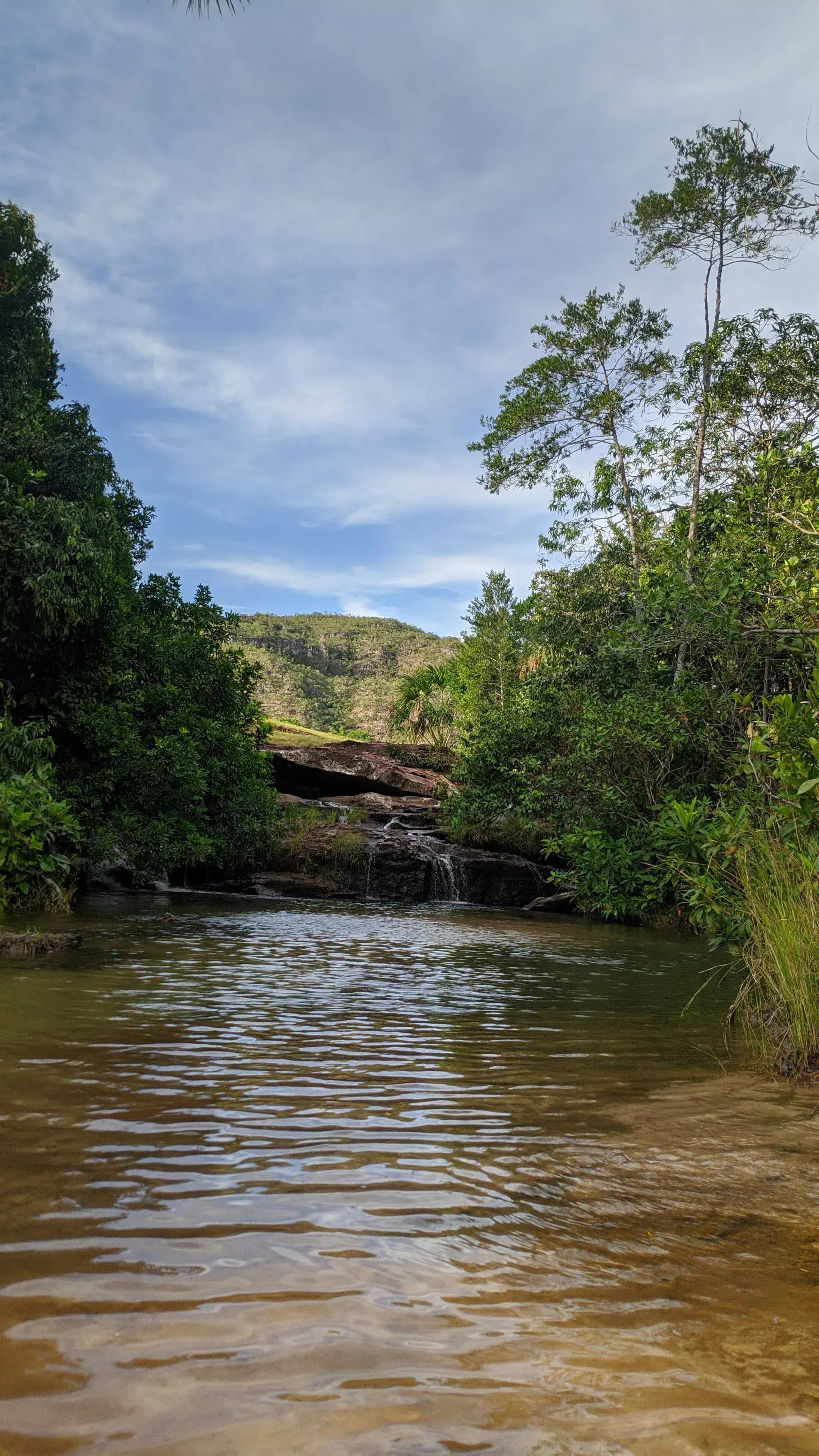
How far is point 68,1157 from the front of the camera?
3.41 metres

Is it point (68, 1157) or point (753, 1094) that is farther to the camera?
point (753, 1094)

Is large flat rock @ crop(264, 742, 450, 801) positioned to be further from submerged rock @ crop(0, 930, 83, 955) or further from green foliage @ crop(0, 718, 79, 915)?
submerged rock @ crop(0, 930, 83, 955)

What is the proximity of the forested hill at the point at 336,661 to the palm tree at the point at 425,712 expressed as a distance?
22.9m

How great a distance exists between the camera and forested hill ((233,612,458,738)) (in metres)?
81.4

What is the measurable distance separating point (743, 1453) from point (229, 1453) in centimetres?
103

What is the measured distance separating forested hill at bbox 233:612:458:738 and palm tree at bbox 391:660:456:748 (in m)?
22.9

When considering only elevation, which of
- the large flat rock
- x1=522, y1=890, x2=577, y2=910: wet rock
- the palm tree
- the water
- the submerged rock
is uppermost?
the palm tree

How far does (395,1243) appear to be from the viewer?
2.78 meters

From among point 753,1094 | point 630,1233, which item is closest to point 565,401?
point 753,1094

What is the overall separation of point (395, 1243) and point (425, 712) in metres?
43.2

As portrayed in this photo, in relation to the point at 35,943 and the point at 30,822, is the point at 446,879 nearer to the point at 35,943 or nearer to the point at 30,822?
the point at 30,822

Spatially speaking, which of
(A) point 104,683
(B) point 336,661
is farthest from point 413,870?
(B) point 336,661

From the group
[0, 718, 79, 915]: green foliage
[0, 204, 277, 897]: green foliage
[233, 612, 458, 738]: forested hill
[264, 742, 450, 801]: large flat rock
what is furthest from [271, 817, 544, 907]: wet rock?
[233, 612, 458, 738]: forested hill

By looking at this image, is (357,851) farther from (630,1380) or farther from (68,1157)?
(630,1380)
